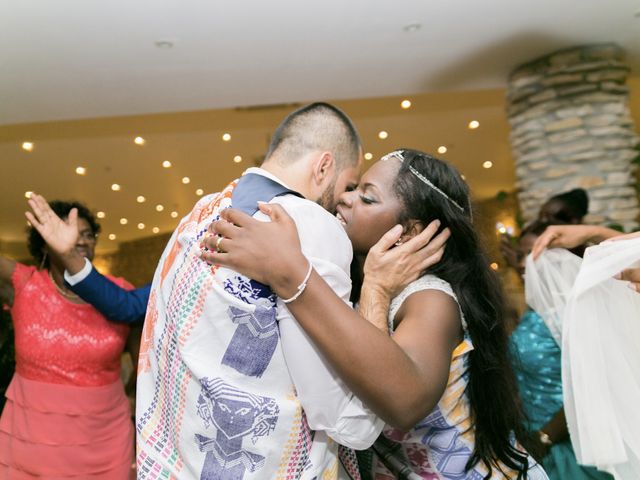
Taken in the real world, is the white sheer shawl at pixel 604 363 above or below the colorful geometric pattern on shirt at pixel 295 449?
below

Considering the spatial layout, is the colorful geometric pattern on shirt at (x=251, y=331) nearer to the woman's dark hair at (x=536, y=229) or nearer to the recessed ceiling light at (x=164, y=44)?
the woman's dark hair at (x=536, y=229)

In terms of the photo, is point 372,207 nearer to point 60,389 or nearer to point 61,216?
point 60,389

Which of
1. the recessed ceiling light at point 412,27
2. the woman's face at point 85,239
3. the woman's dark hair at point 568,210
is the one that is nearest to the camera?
the woman's face at point 85,239

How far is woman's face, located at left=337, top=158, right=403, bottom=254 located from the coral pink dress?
1.51 m

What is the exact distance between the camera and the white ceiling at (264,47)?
3395mm

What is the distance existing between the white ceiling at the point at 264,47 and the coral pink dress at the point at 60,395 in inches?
75.9

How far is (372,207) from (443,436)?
0.64 m

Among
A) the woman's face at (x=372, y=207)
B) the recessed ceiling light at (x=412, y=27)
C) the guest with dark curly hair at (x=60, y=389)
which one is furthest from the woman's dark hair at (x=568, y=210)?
the guest with dark curly hair at (x=60, y=389)

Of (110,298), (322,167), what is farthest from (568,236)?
(110,298)

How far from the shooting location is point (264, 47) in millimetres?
3908

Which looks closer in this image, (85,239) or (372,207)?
(372,207)

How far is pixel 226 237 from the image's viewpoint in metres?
1.07

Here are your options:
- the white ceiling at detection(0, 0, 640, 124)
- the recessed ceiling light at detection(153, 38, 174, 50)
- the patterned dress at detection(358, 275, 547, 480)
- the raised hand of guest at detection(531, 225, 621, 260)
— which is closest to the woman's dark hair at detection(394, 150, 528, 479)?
the patterned dress at detection(358, 275, 547, 480)

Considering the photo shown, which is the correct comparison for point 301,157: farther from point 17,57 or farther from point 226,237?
point 17,57
